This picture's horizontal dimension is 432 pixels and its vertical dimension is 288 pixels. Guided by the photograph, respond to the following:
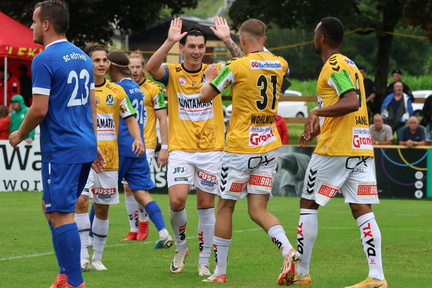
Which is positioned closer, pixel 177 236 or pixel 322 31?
pixel 322 31

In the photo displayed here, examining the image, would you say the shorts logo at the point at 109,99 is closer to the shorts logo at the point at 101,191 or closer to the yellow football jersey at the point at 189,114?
the yellow football jersey at the point at 189,114

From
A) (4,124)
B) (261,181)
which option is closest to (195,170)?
(261,181)

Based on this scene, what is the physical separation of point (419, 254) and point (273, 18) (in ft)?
78.4

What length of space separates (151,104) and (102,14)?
22438mm

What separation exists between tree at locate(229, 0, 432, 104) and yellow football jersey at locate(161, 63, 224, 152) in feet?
72.9

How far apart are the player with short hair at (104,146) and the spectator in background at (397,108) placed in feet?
50.0

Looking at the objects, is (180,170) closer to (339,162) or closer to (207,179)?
(207,179)

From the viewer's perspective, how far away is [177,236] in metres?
9.30

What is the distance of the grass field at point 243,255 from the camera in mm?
8562

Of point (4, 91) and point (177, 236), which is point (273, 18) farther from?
point (177, 236)

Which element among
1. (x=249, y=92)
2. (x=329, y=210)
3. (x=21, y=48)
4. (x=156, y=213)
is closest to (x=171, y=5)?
(x=21, y=48)

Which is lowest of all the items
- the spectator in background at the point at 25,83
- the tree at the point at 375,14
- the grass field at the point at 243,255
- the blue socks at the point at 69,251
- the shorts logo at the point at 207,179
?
the grass field at the point at 243,255

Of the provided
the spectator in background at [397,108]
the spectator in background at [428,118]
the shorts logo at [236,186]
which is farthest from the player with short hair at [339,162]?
the spectator in background at [397,108]

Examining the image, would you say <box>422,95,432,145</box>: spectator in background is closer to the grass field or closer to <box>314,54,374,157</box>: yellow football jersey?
the grass field
